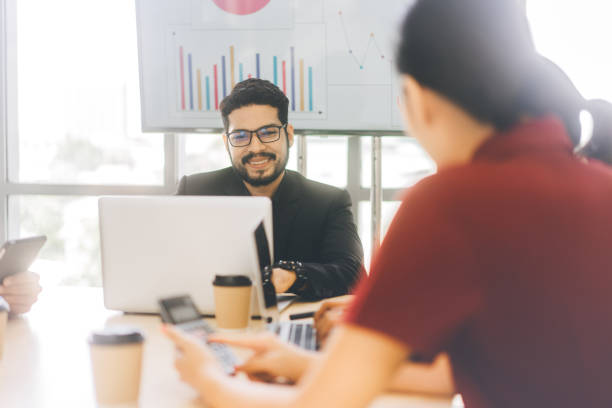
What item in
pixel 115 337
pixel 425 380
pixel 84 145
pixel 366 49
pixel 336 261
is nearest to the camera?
pixel 115 337

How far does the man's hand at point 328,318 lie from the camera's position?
1.10m

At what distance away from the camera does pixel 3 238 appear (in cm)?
319

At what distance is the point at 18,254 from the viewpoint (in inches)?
56.6

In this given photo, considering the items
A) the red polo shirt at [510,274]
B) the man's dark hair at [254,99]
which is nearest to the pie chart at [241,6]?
the man's dark hair at [254,99]

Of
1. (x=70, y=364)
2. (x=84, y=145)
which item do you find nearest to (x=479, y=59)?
(x=70, y=364)

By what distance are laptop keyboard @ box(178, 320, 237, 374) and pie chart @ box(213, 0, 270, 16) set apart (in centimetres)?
196

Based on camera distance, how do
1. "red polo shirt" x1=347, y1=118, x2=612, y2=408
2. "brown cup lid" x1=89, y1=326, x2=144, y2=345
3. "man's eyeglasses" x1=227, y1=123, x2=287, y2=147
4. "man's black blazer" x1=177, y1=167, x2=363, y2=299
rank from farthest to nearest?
"man's eyeglasses" x1=227, y1=123, x2=287, y2=147 → "man's black blazer" x1=177, y1=167, x2=363, y2=299 → "brown cup lid" x1=89, y1=326, x2=144, y2=345 → "red polo shirt" x1=347, y1=118, x2=612, y2=408

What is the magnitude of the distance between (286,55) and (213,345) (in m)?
1.86

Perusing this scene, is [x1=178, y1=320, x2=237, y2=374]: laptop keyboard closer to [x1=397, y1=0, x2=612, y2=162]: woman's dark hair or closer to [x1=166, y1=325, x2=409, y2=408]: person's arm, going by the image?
[x1=166, y1=325, x2=409, y2=408]: person's arm

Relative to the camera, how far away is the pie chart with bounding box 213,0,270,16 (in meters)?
2.60

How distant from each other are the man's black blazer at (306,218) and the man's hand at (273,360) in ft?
2.66

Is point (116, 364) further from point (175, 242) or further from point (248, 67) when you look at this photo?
point (248, 67)

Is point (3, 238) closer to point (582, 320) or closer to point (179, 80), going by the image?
point (179, 80)

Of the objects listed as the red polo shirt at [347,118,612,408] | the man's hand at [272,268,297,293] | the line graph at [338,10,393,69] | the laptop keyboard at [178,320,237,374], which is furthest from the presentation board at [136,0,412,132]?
the red polo shirt at [347,118,612,408]
